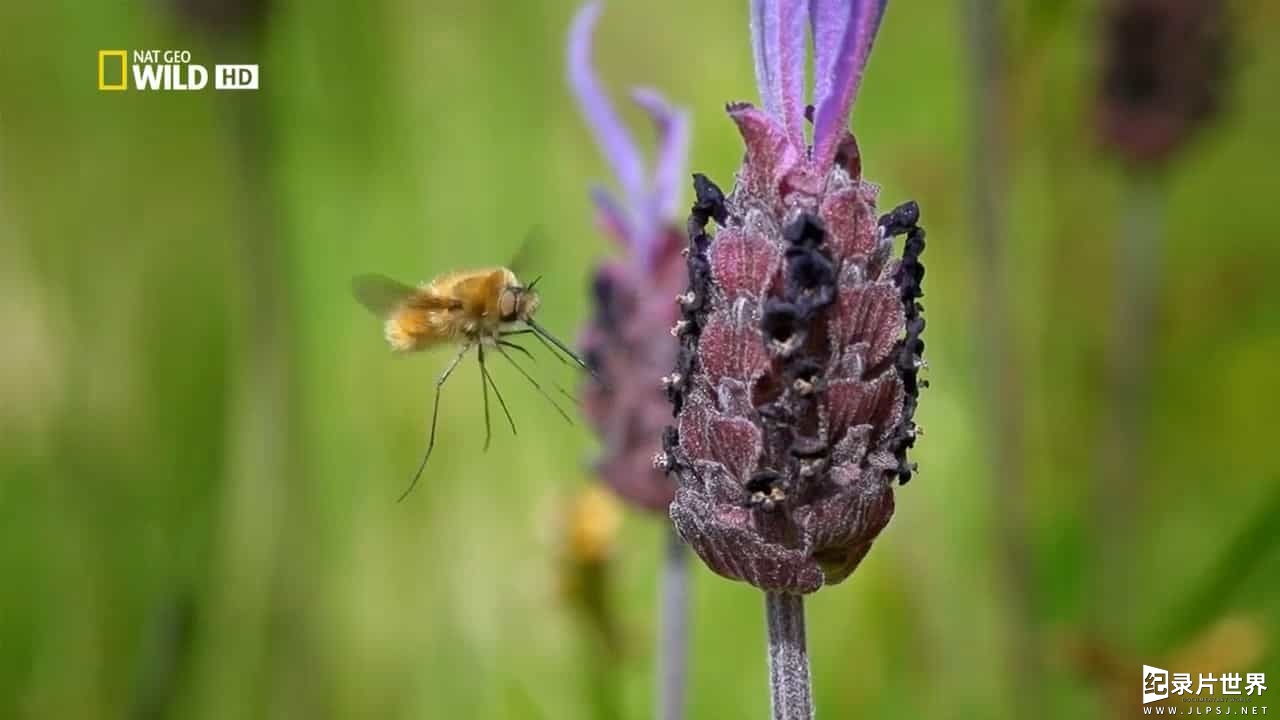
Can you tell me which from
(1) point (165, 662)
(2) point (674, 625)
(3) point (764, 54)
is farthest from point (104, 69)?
(3) point (764, 54)

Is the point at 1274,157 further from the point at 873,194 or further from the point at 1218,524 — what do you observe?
the point at 873,194

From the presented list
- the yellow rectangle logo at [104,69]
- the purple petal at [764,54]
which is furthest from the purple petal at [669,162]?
the yellow rectangle logo at [104,69]

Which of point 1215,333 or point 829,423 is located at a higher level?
point 1215,333

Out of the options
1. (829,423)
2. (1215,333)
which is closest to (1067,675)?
(1215,333)

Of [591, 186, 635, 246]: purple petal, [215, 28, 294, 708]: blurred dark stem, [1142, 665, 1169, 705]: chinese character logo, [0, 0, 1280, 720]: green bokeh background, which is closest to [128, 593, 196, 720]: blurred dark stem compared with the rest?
[0, 0, 1280, 720]: green bokeh background

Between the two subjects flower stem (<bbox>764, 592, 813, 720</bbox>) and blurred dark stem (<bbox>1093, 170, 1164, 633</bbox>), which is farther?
blurred dark stem (<bbox>1093, 170, 1164, 633</bbox>)

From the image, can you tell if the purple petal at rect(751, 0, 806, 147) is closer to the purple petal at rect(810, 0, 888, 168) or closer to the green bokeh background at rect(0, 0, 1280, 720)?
the purple petal at rect(810, 0, 888, 168)

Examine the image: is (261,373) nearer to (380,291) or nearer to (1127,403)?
(380,291)

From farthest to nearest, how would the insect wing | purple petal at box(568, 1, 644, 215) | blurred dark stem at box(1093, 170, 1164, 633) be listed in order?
blurred dark stem at box(1093, 170, 1164, 633) < purple petal at box(568, 1, 644, 215) < the insect wing
